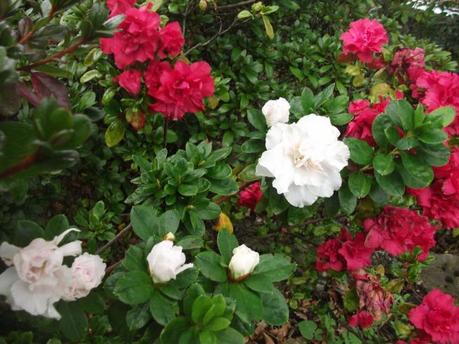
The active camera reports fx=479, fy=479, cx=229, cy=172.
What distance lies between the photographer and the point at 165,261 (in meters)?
1.00

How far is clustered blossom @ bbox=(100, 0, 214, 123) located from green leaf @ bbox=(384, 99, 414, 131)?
71 cm

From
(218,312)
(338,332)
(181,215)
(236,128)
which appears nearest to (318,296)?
(338,332)

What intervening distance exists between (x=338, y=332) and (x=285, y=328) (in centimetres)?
27

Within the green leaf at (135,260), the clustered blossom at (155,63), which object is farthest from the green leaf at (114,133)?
the green leaf at (135,260)

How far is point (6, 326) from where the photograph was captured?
3.80 feet

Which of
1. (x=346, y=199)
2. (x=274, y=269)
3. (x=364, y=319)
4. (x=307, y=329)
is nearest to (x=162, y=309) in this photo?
(x=274, y=269)

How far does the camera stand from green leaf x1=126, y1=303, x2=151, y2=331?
3.38ft

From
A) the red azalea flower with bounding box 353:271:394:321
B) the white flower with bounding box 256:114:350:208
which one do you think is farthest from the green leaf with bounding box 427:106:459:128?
the red azalea flower with bounding box 353:271:394:321

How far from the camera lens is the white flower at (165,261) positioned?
1.00 meters

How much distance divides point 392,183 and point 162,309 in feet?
2.18

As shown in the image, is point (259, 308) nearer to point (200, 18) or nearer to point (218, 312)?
point (218, 312)

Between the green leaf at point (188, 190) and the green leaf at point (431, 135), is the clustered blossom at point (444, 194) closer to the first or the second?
the green leaf at point (431, 135)

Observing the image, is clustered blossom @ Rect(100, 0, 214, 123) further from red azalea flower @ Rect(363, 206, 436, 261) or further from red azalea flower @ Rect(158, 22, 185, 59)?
red azalea flower @ Rect(363, 206, 436, 261)

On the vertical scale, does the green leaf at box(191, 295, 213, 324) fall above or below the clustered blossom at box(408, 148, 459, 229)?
above
